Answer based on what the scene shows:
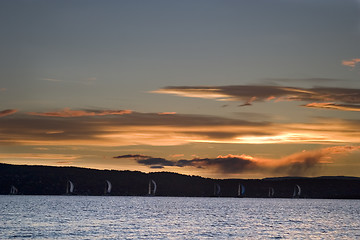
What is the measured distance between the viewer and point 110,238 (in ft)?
297

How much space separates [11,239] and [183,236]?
26.2m

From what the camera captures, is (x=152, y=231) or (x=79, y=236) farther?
(x=152, y=231)

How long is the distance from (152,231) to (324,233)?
3042 cm

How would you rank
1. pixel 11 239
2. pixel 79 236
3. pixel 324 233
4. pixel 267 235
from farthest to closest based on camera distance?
pixel 324 233 → pixel 267 235 → pixel 79 236 → pixel 11 239

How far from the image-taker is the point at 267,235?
10062cm

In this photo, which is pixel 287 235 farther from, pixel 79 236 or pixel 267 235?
pixel 79 236

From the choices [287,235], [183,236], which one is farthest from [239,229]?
[183,236]

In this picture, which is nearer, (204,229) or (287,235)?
(287,235)

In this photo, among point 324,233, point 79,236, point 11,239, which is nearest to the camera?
point 11,239

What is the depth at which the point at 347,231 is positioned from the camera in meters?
114

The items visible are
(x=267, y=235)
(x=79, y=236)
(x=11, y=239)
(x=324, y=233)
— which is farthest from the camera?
(x=324, y=233)

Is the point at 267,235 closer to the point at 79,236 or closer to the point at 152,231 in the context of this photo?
the point at 152,231

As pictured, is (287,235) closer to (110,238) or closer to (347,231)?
(347,231)

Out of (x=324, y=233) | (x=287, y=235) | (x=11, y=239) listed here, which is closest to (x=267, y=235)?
(x=287, y=235)
